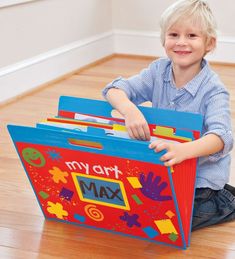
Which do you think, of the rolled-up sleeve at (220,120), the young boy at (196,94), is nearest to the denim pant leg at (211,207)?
the young boy at (196,94)

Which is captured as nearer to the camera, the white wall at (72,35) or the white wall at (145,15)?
the white wall at (72,35)

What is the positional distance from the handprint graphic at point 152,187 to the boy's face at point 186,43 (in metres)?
0.31

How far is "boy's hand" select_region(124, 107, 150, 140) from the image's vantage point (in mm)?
1108

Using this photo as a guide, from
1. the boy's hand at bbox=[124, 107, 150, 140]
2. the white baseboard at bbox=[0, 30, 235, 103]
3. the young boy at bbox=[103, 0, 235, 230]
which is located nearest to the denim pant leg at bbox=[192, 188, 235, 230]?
the young boy at bbox=[103, 0, 235, 230]

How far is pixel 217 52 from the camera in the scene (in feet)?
9.37

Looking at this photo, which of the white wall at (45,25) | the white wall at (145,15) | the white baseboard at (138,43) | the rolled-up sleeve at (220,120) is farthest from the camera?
the white baseboard at (138,43)

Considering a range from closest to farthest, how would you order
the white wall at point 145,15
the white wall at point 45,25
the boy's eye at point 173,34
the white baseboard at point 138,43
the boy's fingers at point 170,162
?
the boy's fingers at point 170,162, the boy's eye at point 173,34, the white wall at point 45,25, the white wall at point 145,15, the white baseboard at point 138,43

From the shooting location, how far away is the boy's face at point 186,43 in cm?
118

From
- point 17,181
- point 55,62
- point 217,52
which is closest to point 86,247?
point 17,181

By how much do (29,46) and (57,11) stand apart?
0.28 meters

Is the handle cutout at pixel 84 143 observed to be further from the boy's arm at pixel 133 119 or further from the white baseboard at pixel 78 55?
the white baseboard at pixel 78 55

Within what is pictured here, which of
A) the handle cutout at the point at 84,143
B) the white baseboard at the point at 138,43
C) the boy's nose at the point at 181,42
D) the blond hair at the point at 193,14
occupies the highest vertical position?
the blond hair at the point at 193,14

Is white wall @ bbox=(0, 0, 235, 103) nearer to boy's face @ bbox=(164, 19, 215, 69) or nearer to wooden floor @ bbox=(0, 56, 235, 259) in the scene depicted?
wooden floor @ bbox=(0, 56, 235, 259)

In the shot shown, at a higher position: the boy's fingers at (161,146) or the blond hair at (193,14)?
the blond hair at (193,14)
